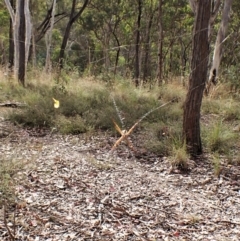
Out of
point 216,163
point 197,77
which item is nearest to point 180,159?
point 216,163

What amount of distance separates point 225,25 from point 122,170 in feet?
16.0

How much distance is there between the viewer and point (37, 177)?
2.88 m

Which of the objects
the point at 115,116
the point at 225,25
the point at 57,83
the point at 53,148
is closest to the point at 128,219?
the point at 53,148

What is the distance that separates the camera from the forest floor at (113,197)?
7.27 ft

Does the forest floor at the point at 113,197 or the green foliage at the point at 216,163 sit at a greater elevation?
the green foliage at the point at 216,163

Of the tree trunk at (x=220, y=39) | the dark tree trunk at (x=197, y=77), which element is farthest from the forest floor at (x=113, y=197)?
the tree trunk at (x=220, y=39)

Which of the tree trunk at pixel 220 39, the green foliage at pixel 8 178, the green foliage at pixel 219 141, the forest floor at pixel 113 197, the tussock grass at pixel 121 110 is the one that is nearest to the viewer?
the forest floor at pixel 113 197

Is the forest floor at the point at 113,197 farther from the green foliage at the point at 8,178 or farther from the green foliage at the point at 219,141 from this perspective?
the green foliage at the point at 219,141

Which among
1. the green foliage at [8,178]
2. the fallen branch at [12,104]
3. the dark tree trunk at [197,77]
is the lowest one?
the green foliage at [8,178]

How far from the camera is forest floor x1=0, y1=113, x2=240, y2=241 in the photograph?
2.21 metres

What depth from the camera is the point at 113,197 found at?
2645mm

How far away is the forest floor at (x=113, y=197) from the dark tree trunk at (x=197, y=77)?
28cm

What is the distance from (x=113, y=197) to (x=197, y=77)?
158 centimetres

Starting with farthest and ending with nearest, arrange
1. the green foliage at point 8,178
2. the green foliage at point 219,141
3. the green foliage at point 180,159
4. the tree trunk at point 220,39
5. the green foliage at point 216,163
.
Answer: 1. the tree trunk at point 220,39
2. the green foliage at point 219,141
3. the green foliage at point 180,159
4. the green foliage at point 216,163
5. the green foliage at point 8,178
